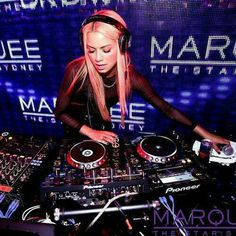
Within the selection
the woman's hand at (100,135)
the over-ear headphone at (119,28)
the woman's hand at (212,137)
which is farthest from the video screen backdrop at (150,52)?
the woman's hand at (100,135)

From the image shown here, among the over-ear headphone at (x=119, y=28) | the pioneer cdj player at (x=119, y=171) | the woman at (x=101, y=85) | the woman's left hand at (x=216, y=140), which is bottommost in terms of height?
the woman's left hand at (x=216, y=140)

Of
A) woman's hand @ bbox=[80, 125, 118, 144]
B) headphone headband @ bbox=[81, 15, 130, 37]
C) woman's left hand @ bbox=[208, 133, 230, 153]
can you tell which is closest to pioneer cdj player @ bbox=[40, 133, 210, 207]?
woman's hand @ bbox=[80, 125, 118, 144]

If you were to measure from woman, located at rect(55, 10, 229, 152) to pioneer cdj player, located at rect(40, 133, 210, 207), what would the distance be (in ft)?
0.88

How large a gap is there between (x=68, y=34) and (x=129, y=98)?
804 mm

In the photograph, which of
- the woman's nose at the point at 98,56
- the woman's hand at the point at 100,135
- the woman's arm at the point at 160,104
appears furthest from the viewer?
the woman's arm at the point at 160,104

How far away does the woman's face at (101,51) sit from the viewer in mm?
2047

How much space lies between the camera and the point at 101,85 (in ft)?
7.89

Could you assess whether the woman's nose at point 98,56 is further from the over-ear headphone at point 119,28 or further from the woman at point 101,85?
the over-ear headphone at point 119,28

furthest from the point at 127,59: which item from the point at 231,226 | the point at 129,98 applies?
the point at 231,226

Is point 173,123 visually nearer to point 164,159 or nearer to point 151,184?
point 164,159

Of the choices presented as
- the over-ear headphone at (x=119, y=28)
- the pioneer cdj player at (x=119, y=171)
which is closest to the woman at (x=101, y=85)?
the over-ear headphone at (x=119, y=28)

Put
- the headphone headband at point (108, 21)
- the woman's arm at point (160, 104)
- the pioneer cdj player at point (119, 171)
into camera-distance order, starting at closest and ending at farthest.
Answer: the pioneer cdj player at point (119, 171)
the headphone headband at point (108, 21)
the woman's arm at point (160, 104)

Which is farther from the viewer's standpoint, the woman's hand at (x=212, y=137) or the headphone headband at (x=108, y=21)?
the woman's hand at (x=212, y=137)

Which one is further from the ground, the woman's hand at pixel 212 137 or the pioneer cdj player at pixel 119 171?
the pioneer cdj player at pixel 119 171
